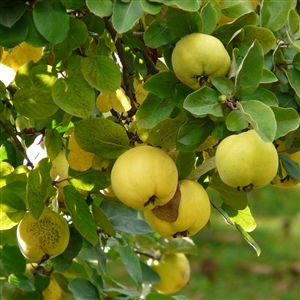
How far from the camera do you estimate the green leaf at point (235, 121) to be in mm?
776

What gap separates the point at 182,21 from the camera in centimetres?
84

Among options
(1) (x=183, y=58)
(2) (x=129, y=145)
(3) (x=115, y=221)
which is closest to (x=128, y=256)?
(3) (x=115, y=221)

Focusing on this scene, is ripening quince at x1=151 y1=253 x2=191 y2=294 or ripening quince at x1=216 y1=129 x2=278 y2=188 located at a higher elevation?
ripening quince at x1=216 y1=129 x2=278 y2=188

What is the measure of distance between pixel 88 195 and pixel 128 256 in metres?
0.22

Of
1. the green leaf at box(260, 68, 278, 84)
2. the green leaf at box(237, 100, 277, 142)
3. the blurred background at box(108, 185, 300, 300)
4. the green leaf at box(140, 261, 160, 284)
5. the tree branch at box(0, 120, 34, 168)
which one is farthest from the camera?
the blurred background at box(108, 185, 300, 300)

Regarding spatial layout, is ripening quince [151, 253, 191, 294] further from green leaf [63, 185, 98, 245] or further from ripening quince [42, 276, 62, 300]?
green leaf [63, 185, 98, 245]

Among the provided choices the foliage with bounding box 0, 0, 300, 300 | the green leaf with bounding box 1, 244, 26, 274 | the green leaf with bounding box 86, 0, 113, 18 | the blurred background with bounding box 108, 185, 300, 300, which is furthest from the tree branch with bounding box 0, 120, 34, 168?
the blurred background with bounding box 108, 185, 300, 300

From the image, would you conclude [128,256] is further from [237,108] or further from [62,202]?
[237,108]

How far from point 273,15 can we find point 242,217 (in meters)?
0.32

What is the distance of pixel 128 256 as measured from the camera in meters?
1.26

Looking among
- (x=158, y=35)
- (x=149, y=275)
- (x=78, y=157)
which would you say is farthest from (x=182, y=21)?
(x=149, y=275)

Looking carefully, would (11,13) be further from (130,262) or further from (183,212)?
(130,262)

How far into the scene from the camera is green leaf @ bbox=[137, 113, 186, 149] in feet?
2.91

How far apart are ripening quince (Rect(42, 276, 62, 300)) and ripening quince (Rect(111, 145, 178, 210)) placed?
0.49 metres
